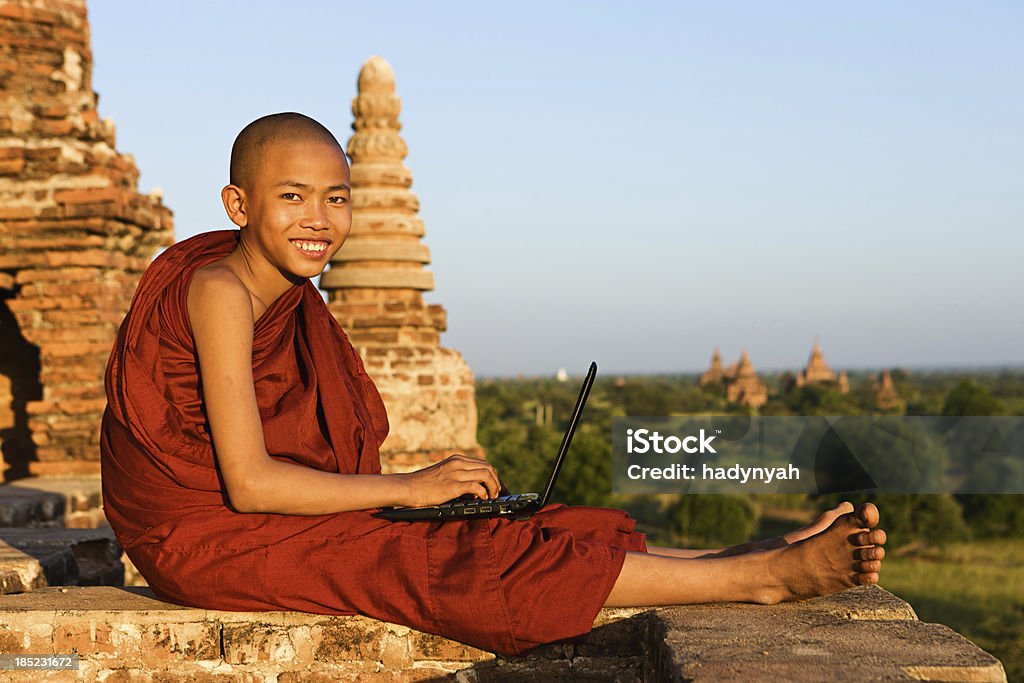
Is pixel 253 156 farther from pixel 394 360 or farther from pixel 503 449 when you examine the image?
pixel 503 449

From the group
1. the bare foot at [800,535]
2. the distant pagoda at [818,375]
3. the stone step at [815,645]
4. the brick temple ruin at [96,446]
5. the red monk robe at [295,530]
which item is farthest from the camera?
the distant pagoda at [818,375]

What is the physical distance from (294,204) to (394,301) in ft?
24.3

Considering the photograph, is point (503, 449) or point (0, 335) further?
point (503, 449)

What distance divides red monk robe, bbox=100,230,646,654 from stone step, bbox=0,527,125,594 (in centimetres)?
78

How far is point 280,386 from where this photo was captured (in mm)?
2783

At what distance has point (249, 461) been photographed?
2.47 m

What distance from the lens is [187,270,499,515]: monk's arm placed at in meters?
2.47

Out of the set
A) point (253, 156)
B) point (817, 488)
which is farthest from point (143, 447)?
point (817, 488)

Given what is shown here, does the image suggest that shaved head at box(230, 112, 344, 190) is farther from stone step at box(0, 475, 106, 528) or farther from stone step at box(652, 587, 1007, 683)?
stone step at box(0, 475, 106, 528)

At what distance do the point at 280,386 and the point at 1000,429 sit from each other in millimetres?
35980

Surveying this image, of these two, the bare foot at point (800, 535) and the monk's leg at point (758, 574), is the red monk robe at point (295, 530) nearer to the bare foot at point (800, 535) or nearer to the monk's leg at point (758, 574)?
the monk's leg at point (758, 574)

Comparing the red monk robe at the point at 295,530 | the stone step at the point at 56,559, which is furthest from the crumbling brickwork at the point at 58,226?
the red monk robe at the point at 295,530

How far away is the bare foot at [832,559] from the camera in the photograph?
2418 mm

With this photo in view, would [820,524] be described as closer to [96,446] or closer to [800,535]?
[800,535]
